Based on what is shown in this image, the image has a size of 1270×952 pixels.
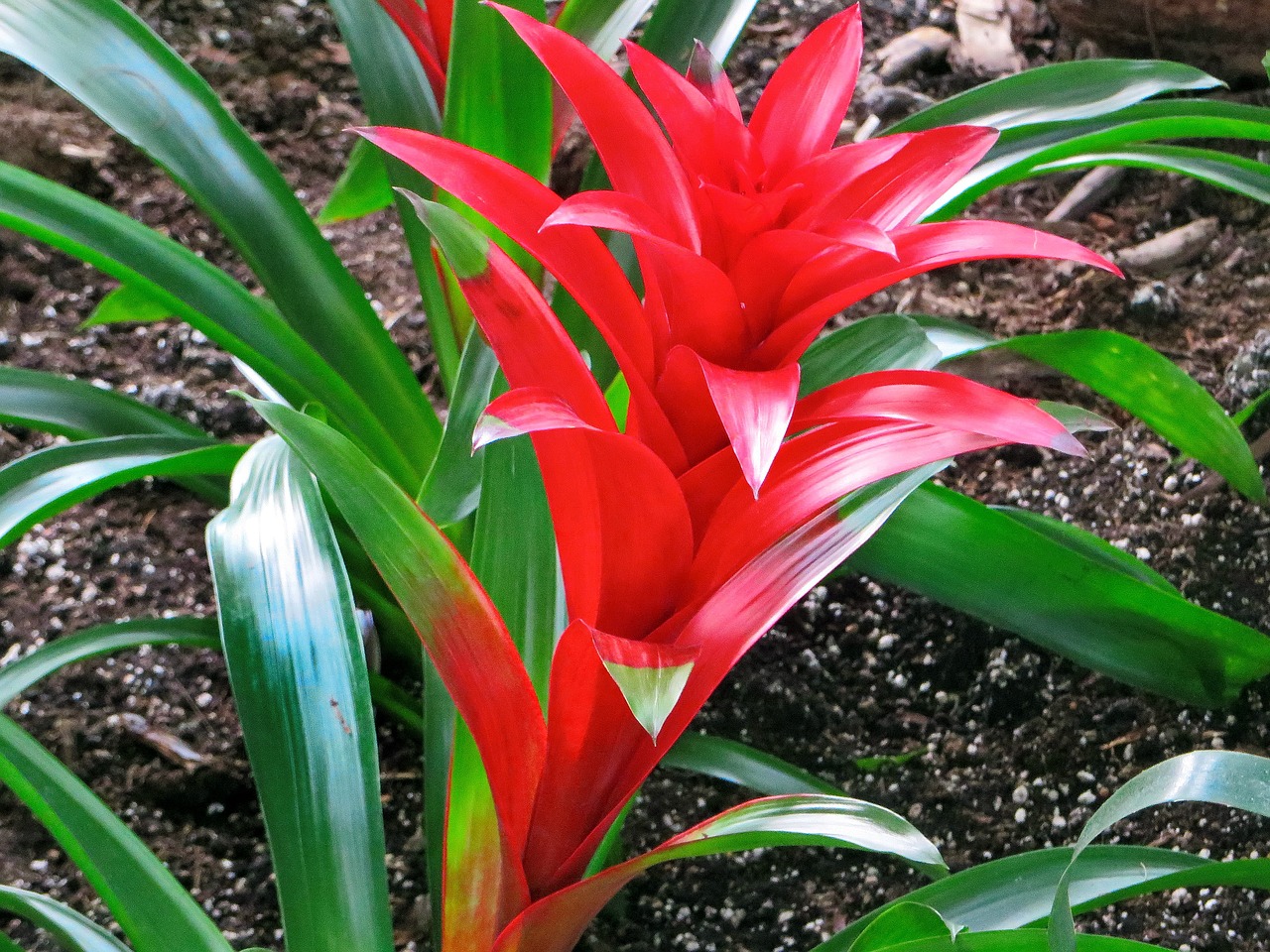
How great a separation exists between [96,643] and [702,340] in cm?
73

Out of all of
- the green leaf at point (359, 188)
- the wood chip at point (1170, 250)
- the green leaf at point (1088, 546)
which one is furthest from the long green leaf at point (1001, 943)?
the wood chip at point (1170, 250)

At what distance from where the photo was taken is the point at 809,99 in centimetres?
67

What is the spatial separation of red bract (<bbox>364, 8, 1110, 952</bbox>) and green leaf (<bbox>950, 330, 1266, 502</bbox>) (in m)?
0.53

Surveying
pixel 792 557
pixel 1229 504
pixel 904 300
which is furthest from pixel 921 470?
pixel 904 300

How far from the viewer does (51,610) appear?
1375mm

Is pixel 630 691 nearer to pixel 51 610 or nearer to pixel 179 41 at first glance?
pixel 51 610

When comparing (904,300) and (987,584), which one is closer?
(987,584)

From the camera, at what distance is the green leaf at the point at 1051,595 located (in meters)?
1.07

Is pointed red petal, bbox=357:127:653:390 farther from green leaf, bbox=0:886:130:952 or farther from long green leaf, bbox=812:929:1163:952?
green leaf, bbox=0:886:130:952

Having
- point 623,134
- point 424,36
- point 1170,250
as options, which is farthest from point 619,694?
point 1170,250

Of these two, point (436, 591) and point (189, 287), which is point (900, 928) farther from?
point (189, 287)

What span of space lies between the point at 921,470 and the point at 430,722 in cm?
52

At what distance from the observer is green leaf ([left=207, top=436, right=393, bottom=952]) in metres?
0.75

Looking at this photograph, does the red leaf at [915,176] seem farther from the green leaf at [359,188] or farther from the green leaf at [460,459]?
the green leaf at [359,188]
